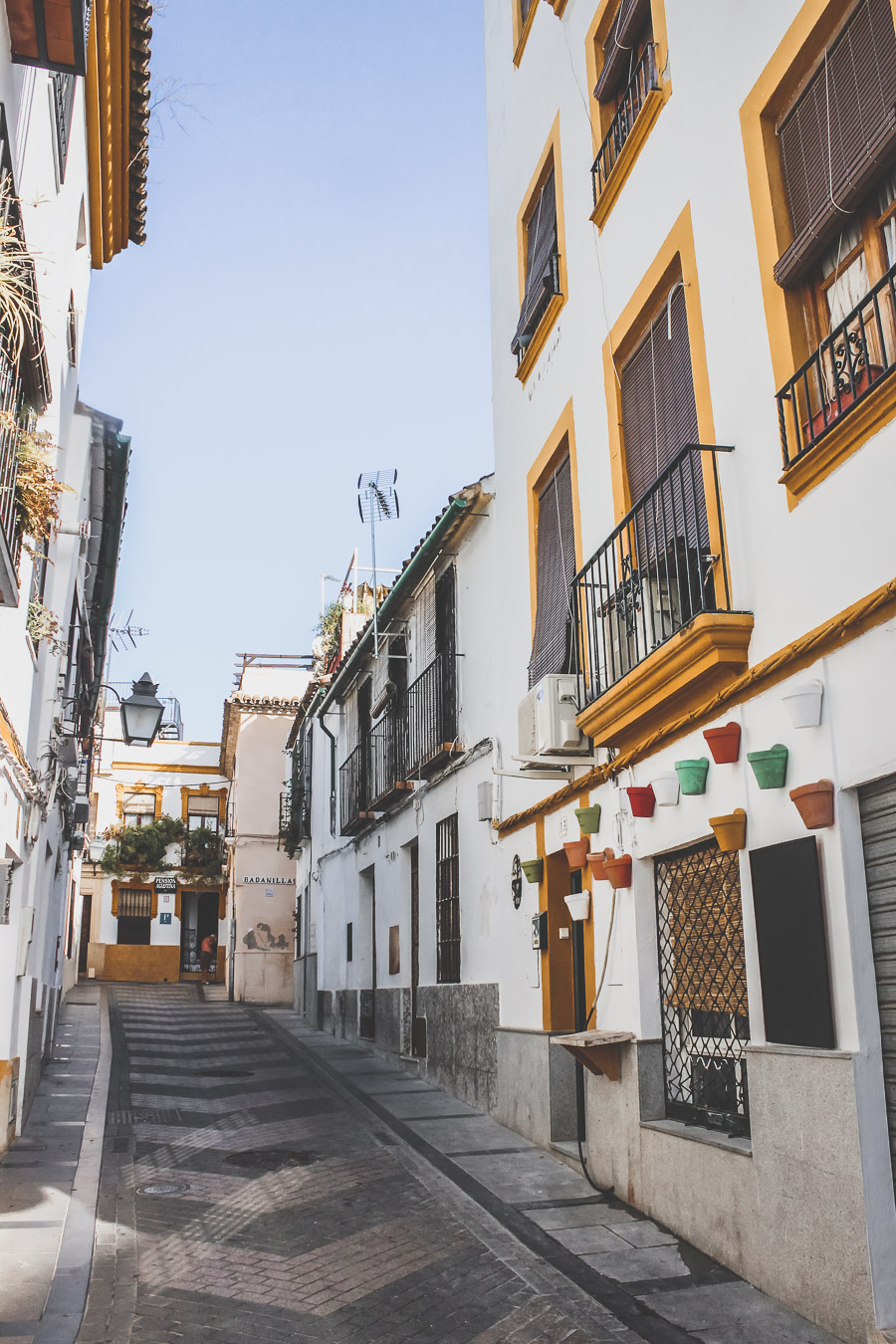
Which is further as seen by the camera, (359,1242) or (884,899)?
(359,1242)

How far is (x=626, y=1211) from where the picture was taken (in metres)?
6.66

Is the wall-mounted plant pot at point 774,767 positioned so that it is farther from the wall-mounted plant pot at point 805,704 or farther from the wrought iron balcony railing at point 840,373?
the wrought iron balcony railing at point 840,373

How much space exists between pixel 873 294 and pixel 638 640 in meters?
2.81

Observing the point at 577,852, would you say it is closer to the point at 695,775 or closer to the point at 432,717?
the point at 695,775

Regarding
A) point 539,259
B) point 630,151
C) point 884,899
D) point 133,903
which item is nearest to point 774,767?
point 884,899

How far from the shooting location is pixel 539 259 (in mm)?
9930

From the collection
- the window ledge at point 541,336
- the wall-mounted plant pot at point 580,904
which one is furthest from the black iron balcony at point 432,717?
the wall-mounted plant pot at point 580,904

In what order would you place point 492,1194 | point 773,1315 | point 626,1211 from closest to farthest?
1. point 773,1315
2. point 626,1211
3. point 492,1194

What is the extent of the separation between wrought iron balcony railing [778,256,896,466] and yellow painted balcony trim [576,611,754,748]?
35.6 inches

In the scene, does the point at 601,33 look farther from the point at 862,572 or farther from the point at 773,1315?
the point at 773,1315

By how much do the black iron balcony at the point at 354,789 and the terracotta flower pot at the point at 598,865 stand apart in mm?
8381

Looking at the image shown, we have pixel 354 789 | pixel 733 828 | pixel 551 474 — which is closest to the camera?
pixel 733 828

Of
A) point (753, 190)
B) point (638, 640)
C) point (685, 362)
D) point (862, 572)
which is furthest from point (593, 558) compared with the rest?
point (862, 572)

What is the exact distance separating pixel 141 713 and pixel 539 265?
5473mm
